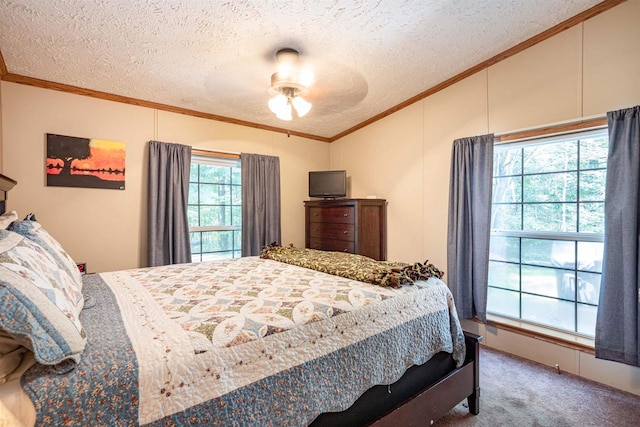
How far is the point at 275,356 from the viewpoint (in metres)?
1.13

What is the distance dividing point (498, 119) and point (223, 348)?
3.08 metres

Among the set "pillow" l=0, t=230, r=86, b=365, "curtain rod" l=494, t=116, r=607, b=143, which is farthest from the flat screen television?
"pillow" l=0, t=230, r=86, b=365

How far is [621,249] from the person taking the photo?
217 centimetres

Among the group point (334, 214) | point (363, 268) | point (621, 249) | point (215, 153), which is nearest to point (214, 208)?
point (215, 153)

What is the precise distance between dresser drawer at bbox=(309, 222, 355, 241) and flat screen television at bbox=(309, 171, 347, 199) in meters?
0.45

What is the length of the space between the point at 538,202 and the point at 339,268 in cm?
209

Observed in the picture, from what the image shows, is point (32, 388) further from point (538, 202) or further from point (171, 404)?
point (538, 202)

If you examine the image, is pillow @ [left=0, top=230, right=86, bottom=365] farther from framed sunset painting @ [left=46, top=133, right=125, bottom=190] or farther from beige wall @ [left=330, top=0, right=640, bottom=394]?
beige wall @ [left=330, top=0, right=640, bottom=394]

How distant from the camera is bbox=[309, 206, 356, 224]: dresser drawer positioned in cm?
388

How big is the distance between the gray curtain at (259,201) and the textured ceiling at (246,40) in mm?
972

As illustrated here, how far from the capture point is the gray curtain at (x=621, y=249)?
6.86 feet

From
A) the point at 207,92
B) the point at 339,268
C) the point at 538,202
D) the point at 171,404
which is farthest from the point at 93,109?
the point at 538,202

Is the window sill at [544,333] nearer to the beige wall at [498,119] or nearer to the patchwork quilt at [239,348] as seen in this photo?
the beige wall at [498,119]

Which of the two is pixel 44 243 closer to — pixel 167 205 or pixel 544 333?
pixel 167 205
